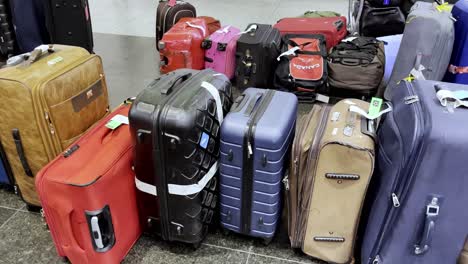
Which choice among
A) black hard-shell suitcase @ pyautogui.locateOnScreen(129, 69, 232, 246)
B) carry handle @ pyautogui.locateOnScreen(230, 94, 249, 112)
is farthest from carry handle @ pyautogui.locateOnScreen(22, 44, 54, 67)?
carry handle @ pyautogui.locateOnScreen(230, 94, 249, 112)

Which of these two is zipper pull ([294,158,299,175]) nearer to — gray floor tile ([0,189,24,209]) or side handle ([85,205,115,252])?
side handle ([85,205,115,252])

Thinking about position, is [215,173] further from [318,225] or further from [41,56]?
[41,56]

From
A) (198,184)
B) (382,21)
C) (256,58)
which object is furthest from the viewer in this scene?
(382,21)

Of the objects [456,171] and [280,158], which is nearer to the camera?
[456,171]

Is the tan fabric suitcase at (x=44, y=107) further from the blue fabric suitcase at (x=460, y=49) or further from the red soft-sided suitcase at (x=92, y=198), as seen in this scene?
the blue fabric suitcase at (x=460, y=49)

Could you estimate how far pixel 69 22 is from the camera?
3.07 meters

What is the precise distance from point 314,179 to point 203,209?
46 cm

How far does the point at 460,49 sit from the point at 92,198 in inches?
90.6

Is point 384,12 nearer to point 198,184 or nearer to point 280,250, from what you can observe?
point 280,250

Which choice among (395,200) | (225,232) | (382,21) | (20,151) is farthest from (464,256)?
(382,21)

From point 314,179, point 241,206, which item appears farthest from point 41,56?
point 314,179

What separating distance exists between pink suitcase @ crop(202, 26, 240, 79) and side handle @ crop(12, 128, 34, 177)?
1.71 meters

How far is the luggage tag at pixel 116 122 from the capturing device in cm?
174

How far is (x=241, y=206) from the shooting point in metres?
1.70
